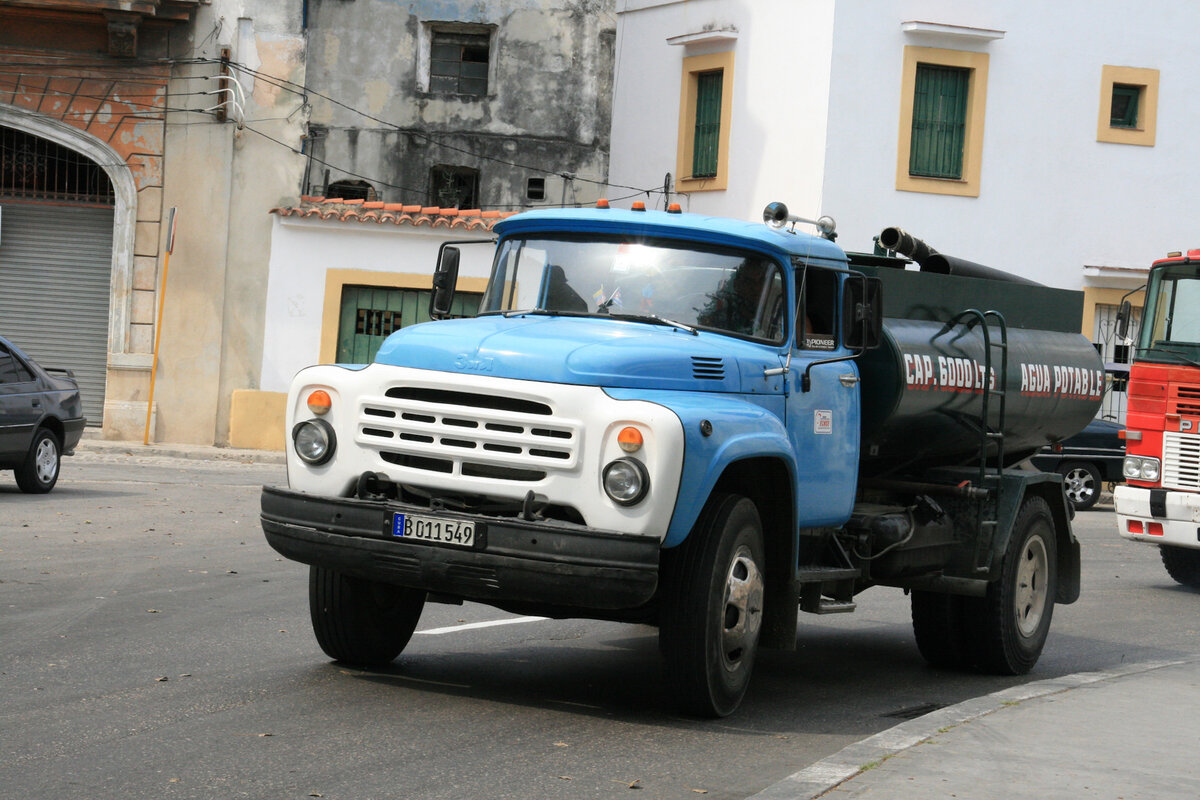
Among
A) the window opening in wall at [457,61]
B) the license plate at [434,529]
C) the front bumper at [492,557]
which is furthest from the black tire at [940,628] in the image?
the window opening in wall at [457,61]

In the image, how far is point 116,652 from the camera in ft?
26.9

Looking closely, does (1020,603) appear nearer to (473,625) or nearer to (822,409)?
(822,409)

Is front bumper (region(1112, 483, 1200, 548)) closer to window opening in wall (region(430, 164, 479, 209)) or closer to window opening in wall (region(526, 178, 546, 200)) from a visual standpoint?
window opening in wall (region(526, 178, 546, 200))

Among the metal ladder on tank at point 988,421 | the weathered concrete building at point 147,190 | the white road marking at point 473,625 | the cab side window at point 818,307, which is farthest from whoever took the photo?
the weathered concrete building at point 147,190

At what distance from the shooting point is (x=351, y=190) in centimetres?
2839

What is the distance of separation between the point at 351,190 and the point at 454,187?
1893mm

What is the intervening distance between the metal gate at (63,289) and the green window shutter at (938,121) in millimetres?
13144

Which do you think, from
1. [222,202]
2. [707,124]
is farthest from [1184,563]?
[222,202]

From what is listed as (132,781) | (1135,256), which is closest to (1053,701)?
(132,781)

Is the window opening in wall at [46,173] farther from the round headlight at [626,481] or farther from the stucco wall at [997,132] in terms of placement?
the round headlight at [626,481]

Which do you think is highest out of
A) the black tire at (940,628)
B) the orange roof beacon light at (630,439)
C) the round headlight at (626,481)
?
the orange roof beacon light at (630,439)

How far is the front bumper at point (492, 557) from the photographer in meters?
6.66

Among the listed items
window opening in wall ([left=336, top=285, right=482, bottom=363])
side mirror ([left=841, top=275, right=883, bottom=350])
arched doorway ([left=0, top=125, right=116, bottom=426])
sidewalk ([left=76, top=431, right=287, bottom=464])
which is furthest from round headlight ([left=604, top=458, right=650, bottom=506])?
arched doorway ([left=0, top=125, right=116, bottom=426])

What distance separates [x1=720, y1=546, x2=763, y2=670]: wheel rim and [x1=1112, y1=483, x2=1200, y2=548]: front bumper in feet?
25.4
